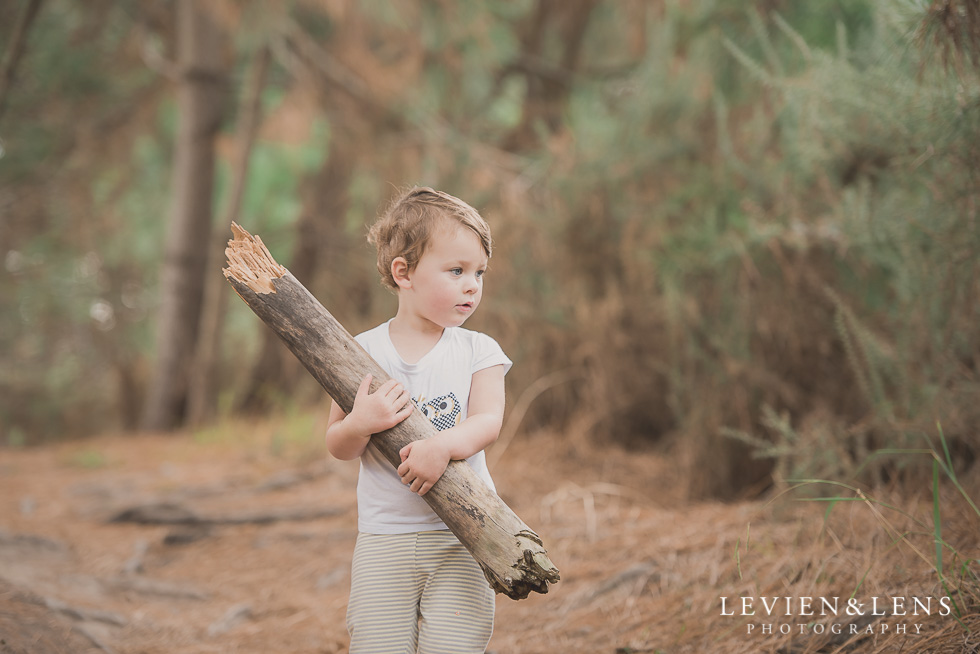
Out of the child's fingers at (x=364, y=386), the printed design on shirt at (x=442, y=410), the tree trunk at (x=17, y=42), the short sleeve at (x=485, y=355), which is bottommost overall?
the printed design on shirt at (x=442, y=410)

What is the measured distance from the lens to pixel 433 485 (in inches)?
60.6

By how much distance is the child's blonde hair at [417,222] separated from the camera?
1.62 metres

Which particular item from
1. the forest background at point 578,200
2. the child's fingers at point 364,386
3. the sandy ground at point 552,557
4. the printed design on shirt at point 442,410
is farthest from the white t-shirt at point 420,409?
the forest background at point 578,200

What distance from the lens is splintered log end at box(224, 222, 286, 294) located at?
64.2 inches

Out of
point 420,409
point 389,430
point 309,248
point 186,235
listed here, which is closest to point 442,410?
point 420,409

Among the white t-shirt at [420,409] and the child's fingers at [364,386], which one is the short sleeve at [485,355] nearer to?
the white t-shirt at [420,409]

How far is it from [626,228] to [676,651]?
8.44 ft

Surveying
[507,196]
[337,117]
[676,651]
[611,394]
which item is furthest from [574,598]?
[337,117]

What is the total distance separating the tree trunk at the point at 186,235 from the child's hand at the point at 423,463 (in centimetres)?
641

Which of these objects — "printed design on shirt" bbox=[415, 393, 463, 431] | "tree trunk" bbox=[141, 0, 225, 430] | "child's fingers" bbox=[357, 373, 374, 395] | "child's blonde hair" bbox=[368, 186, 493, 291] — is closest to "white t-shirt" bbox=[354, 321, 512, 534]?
"printed design on shirt" bbox=[415, 393, 463, 431]

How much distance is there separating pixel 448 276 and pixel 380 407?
33cm

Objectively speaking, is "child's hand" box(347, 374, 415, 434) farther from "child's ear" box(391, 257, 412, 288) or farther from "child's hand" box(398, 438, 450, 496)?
"child's ear" box(391, 257, 412, 288)

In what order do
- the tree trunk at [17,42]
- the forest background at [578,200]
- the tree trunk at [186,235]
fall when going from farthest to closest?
the tree trunk at [186,235] < the tree trunk at [17,42] < the forest background at [578,200]

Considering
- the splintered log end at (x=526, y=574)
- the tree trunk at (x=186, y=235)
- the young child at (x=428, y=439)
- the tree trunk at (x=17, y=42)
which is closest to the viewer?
the splintered log end at (x=526, y=574)
